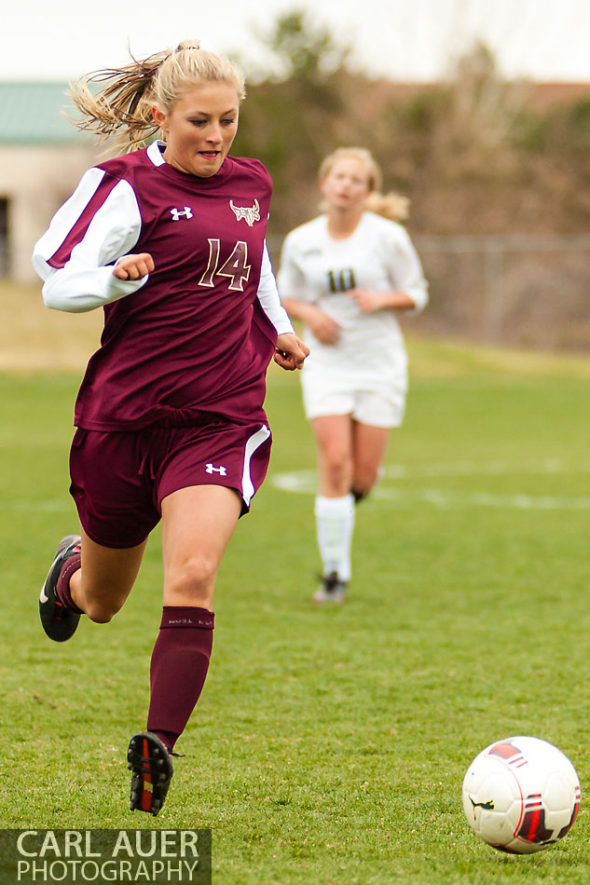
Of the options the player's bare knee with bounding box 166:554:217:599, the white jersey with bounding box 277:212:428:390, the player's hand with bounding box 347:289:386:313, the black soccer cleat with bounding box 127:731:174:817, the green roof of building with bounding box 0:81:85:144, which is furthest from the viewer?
the green roof of building with bounding box 0:81:85:144

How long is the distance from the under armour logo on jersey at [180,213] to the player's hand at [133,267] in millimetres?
262

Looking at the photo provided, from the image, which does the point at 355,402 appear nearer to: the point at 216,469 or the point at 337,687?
the point at 337,687

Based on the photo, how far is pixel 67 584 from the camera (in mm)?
4668

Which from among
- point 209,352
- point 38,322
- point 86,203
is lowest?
point 38,322

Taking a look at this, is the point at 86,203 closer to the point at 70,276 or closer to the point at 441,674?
the point at 70,276

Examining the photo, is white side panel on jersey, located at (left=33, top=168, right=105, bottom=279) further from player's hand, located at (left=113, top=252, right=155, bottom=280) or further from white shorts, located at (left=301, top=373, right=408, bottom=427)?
white shorts, located at (left=301, top=373, right=408, bottom=427)

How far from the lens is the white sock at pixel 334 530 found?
7.17 metres

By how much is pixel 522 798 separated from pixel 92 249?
1899 mm

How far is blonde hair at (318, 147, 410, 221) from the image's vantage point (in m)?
7.17

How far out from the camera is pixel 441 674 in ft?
18.2

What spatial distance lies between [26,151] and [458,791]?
4031 centimetres

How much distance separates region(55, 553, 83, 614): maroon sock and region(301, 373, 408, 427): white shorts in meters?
2.65

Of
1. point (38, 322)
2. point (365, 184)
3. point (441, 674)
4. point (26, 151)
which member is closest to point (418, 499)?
point (365, 184)

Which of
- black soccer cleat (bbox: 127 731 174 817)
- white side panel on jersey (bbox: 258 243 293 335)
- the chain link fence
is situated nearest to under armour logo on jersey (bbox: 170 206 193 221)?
white side panel on jersey (bbox: 258 243 293 335)
